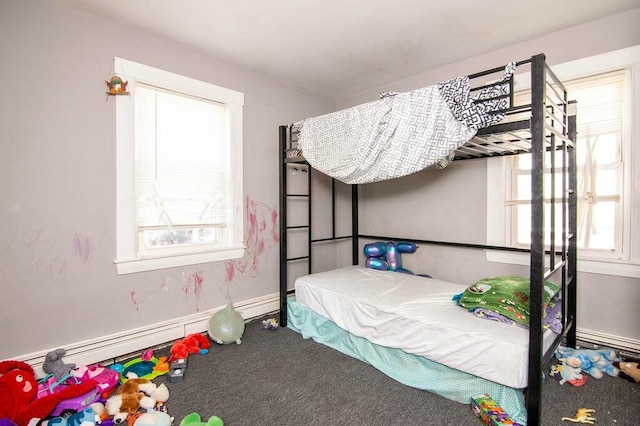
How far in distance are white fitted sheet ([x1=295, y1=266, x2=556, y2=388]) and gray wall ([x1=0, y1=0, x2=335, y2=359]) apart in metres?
1.31

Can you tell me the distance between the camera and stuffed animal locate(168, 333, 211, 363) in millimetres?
2312

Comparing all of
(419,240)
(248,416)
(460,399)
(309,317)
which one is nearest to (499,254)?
(419,240)

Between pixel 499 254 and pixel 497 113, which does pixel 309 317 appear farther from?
pixel 497 113

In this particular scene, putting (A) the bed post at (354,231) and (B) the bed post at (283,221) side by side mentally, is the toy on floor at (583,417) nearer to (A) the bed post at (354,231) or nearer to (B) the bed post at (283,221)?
(B) the bed post at (283,221)

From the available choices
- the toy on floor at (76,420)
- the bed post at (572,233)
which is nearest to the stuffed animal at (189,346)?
the toy on floor at (76,420)

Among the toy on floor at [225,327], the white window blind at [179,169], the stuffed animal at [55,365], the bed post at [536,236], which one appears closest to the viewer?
the bed post at [536,236]

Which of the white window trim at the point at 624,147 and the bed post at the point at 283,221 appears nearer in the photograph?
the white window trim at the point at 624,147

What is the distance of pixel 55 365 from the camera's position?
1.96 m

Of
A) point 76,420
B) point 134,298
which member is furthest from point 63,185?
point 76,420

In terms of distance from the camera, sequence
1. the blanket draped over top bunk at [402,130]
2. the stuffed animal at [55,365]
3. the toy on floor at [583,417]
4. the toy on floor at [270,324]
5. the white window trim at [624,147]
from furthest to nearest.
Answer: the toy on floor at [270,324] → the white window trim at [624,147] → the stuffed animal at [55,365] → the blanket draped over top bunk at [402,130] → the toy on floor at [583,417]

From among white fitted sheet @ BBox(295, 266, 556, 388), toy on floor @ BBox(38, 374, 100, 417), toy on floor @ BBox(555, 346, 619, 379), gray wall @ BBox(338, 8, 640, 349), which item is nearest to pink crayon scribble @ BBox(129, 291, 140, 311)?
toy on floor @ BBox(38, 374, 100, 417)

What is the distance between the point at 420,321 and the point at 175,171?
84.9 inches

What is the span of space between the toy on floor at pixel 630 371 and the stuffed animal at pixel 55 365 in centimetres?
347

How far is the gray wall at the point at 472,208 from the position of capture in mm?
2264
